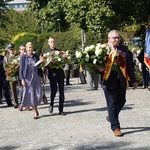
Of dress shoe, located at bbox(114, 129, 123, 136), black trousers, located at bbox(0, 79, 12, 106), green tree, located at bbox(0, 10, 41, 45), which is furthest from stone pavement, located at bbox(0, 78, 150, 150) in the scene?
green tree, located at bbox(0, 10, 41, 45)

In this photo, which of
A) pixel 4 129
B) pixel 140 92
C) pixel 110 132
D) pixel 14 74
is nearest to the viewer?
pixel 110 132

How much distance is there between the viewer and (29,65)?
35.2ft

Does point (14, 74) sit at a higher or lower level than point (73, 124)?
higher

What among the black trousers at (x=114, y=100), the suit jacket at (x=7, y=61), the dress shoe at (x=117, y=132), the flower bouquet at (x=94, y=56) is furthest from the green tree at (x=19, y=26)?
the dress shoe at (x=117, y=132)

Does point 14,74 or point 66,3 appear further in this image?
point 66,3

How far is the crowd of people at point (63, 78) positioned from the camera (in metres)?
7.77

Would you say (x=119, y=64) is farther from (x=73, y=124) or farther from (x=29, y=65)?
(x=29, y=65)

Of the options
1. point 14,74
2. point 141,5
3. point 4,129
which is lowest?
point 4,129

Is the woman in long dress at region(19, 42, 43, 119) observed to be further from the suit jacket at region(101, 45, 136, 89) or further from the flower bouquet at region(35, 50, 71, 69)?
the suit jacket at region(101, 45, 136, 89)

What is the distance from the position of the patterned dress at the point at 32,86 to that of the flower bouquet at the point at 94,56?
295cm

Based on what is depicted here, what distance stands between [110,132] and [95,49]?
1.64 m

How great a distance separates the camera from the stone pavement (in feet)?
23.9

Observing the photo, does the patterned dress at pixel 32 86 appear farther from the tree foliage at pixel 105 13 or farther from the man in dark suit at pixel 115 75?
the tree foliage at pixel 105 13

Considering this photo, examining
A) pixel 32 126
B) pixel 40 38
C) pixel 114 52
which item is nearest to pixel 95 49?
pixel 114 52
